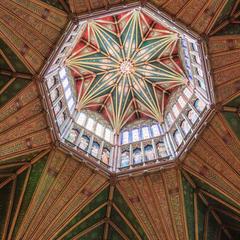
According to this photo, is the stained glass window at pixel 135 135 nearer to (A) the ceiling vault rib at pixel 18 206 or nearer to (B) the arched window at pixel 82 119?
(B) the arched window at pixel 82 119

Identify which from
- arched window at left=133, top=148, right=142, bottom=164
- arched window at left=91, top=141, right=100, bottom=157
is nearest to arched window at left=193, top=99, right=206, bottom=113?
arched window at left=133, top=148, right=142, bottom=164

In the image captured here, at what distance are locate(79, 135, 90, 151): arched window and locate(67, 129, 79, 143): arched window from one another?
1.55 ft

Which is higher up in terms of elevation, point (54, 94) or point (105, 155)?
point (54, 94)

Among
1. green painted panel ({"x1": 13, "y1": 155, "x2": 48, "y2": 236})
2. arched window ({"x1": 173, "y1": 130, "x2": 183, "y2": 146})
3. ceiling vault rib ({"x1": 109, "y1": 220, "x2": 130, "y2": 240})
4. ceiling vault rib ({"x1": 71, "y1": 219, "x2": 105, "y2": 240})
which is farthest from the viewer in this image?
arched window ({"x1": 173, "y1": 130, "x2": 183, "y2": 146})

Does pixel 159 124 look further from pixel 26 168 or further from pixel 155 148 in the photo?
pixel 26 168

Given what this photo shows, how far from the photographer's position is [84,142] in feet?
73.2

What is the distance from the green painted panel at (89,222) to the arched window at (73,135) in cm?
459

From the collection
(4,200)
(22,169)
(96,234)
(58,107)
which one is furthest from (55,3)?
(96,234)

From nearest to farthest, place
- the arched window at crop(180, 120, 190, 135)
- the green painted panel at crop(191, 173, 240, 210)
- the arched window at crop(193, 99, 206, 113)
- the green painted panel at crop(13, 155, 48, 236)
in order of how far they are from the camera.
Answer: the green painted panel at crop(191, 173, 240, 210)
the green painted panel at crop(13, 155, 48, 236)
the arched window at crop(193, 99, 206, 113)
the arched window at crop(180, 120, 190, 135)

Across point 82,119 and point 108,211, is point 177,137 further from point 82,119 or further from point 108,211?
point 82,119

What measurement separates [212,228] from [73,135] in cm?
997

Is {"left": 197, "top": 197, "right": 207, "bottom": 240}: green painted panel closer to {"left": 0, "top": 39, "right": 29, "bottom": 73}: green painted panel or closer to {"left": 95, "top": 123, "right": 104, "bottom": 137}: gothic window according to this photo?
{"left": 95, "top": 123, "right": 104, "bottom": 137}: gothic window

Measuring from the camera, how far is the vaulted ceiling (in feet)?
55.0

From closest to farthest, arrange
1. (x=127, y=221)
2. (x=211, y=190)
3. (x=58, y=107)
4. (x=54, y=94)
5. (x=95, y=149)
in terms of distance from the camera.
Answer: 1. (x=211, y=190)
2. (x=127, y=221)
3. (x=54, y=94)
4. (x=58, y=107)
5. (x=95, y=149)
